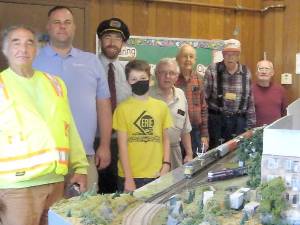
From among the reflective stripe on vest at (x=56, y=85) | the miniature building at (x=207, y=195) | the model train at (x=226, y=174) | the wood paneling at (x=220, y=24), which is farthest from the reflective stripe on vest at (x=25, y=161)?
the wood paneling at (x=220, y=24)

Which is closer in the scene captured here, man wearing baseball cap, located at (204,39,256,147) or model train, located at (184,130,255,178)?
model train, located at (184,130,255,178)

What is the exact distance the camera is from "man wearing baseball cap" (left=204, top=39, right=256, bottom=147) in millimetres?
4781

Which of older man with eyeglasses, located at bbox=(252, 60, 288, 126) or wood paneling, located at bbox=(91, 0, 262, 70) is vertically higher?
wood paneling, located at bbox=(91, 0, 262, 70)

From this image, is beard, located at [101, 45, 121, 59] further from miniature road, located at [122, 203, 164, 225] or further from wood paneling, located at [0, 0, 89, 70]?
miniature road, located at [122, 203, 164, 225]

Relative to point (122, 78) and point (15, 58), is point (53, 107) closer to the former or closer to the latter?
point (15, 58)

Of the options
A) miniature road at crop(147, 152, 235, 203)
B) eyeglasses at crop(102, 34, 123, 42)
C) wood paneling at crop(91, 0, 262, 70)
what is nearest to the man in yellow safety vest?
miniature road at crop(147, 152, 235, 203)

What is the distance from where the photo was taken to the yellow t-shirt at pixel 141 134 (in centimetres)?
327

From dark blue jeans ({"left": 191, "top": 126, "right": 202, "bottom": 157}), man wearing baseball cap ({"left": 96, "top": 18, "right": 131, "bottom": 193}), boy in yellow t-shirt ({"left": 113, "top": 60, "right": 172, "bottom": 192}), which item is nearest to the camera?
boy in yellow t-shirt ({"left": 113, "top": 60, "right": 172, "bottom": 192})

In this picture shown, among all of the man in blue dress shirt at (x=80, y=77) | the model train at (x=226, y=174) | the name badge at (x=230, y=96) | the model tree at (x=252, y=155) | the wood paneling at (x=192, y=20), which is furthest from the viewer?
the wood paneling at (x=192, y=20)

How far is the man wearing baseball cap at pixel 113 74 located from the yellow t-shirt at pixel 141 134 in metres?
0.36

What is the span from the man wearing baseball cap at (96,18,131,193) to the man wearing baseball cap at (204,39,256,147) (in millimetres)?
1327

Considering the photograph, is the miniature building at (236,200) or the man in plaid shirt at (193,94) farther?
the man in plaid shirt at (193,94)

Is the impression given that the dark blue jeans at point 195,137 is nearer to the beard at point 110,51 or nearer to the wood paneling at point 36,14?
the beard at point 110,51

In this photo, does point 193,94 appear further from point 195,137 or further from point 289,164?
point 289,164
